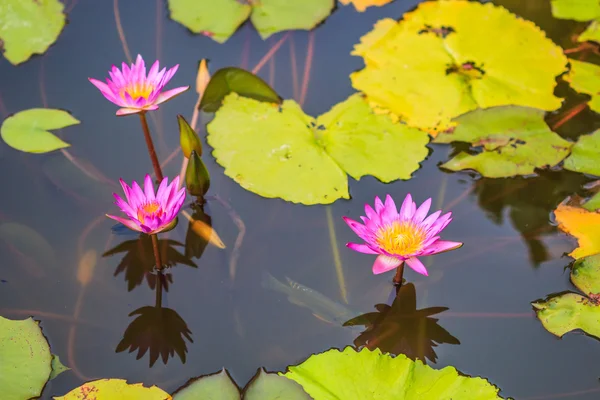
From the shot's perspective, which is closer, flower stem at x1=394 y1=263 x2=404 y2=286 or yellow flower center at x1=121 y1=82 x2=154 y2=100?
flower stem at x1=394 y1=263 x2=404 y2=286

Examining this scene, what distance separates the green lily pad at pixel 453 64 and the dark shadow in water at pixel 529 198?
15.6 inches

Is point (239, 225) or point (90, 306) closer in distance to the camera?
point (90, 306)

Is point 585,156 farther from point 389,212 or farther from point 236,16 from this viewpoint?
point 236,16

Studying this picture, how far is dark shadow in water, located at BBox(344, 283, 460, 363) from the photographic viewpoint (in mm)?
2191

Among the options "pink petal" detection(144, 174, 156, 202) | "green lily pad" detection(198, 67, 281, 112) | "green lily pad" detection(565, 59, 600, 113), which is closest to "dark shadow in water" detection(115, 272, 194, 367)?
"pink petal" detection(144, 174, 156, 202)

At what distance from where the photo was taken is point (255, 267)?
238cm

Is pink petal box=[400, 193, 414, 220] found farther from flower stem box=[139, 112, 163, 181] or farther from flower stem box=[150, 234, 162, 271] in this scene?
flower stem box=[139, 112, 163, 181]

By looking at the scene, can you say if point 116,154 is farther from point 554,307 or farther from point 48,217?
point 554,307

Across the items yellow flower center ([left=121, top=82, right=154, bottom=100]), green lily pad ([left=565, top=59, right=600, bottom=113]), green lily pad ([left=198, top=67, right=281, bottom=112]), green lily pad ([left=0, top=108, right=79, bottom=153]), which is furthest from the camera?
green lily pad ([left=565, top=59, right=600, bottom=113])

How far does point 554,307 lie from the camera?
2.27 m

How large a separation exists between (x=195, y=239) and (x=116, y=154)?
59cm

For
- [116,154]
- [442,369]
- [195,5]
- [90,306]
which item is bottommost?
[442,369]

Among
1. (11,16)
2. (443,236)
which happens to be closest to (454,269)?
(443,236)

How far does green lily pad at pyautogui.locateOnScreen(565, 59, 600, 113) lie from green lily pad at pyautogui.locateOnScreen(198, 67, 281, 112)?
1.52m
